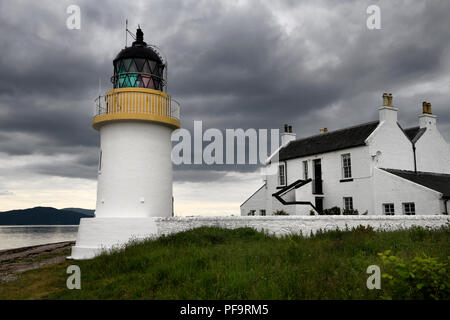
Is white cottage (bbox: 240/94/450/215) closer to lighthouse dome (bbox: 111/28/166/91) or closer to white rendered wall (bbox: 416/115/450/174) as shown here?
white rendered wall (bbox: 416/115/450/174)

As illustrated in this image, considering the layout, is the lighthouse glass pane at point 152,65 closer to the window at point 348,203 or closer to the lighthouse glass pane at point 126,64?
the lighthouse glass pane at point 126,64

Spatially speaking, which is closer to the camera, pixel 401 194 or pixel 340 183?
Result: pixel 401 194

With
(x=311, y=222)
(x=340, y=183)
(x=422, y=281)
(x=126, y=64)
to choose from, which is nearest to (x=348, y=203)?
(x=340, y=183)

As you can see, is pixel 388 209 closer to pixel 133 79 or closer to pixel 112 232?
pixel 112 232

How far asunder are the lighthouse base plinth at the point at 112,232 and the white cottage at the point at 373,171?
10163mm

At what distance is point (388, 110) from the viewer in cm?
2236

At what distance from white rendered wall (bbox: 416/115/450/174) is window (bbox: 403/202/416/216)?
4.79m

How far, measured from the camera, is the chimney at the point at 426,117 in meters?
23.5

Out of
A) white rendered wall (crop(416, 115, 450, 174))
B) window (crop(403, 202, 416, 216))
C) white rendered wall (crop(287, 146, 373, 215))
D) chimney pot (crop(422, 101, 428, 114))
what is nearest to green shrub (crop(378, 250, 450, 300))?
window (crop(403, 202, 416, 216))

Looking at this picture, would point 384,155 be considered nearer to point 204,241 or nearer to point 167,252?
point 204,241

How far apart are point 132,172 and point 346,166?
12.9 metres

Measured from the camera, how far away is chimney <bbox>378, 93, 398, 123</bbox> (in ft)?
72.8
